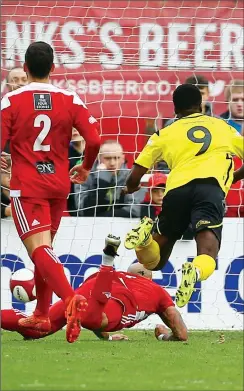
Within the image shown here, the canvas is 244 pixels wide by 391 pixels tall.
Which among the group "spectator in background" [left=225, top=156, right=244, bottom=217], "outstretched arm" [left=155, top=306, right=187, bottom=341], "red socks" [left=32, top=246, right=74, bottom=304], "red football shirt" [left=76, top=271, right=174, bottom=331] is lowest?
"outstretched arm" [left=155, top=306, right=187, bottom=341]

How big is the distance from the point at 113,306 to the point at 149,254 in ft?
1.81

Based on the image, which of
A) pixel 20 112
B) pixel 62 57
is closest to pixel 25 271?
pixel 20 112

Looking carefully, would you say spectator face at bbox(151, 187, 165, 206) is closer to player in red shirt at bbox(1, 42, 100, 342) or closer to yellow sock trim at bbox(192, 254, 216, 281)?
yellow sock trim at bbox(192, 254, 216, 281)

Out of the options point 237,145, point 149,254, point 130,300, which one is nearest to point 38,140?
point 149,254

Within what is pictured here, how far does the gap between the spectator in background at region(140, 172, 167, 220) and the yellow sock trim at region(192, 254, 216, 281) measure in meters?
2.85

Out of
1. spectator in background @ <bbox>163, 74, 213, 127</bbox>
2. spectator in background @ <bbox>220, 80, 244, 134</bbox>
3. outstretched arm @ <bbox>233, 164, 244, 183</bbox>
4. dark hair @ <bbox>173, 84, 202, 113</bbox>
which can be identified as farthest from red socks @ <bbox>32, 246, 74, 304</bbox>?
spectator in background @ <bbox>220, 80, 244, 134</bbox>

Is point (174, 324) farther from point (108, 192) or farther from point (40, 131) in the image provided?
point (108, 192)

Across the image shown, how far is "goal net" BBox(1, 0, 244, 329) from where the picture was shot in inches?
422

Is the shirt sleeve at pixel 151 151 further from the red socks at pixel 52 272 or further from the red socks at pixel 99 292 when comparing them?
the red socks at pixel 52 272

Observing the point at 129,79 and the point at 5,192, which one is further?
the point at 129,79

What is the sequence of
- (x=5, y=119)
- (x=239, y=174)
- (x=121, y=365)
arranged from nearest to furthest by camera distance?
(x=121, y=365) → (x=5, y=119) → (x=239, y=174)

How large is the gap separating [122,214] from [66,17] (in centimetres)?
244

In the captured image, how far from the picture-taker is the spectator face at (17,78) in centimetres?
1131

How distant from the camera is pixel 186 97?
864 cm
